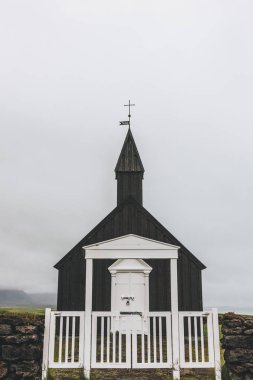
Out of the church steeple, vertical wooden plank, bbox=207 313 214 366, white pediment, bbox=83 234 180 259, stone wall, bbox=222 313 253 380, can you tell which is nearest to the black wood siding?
the church steeple

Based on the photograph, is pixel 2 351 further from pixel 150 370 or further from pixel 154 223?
pixel 154 223

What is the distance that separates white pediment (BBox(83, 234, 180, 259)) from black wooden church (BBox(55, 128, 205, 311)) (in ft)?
22.9

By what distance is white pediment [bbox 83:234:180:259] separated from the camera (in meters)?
10.9

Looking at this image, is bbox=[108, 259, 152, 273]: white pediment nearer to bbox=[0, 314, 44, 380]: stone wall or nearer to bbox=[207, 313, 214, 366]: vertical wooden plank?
bbox=[207, 313, 214, 366]: vertical wooden plank

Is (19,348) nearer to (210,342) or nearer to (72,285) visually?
(210,342)

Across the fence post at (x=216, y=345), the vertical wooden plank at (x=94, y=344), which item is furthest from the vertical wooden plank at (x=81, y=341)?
the fence post at (x=216, y=345)

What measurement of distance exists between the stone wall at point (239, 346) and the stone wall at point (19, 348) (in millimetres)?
4432

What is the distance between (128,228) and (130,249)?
25.4ft

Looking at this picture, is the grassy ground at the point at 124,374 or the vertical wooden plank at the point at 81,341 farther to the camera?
the vertical wooden plank at the point at 81,341

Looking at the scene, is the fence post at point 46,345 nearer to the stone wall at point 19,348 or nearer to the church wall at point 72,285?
the stone wall at point 19,348

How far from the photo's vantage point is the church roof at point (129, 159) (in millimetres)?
21672

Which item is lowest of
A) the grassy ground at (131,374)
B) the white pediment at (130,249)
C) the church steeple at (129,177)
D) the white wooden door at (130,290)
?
the grassy ground at (131,374)

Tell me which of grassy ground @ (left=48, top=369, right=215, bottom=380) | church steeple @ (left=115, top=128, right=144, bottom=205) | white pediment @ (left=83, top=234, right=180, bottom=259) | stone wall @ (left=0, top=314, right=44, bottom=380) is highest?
church steeple @ (left=115, top=128, right=144, bottom=205)

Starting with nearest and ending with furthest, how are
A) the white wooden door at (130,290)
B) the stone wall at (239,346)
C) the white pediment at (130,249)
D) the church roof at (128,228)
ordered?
1. the stone wall at (239,346)
2. the white pediment at (130,249)
3. the white wooden door at (130,290)
4. the church roof at (128,228)
